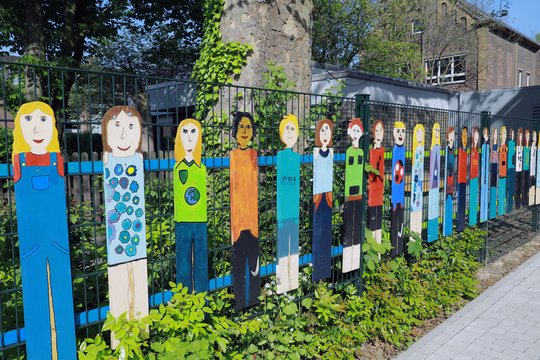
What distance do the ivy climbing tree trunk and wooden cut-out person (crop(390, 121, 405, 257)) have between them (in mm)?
1392

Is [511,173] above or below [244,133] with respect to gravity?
below

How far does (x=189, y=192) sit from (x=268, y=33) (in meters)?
2.98

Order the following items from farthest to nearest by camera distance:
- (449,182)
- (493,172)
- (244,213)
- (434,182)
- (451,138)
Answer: (493,172) → (449,182) → (451,138) → (434,182) → (244,213)

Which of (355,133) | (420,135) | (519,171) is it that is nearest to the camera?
(355,133)

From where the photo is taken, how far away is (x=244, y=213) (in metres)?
3.41

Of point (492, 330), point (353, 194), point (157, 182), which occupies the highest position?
point (157, 182)

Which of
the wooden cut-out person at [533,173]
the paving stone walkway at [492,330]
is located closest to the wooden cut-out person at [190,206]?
the paving stone walkway at [492,330]

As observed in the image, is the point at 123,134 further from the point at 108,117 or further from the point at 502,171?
the point at 502,171

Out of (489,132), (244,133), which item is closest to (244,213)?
(244,133)

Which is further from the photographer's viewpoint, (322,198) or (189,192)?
(322,198)

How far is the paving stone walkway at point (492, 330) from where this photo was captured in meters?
4.16

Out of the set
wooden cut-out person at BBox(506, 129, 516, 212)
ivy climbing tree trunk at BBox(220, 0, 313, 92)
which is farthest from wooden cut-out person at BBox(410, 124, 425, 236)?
wooden cut-out person at BBox(506, 129, 516, 212)

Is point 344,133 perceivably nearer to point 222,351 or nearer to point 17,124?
point 222,351

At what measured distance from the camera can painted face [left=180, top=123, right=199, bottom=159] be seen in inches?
117
